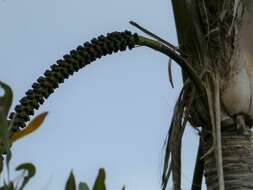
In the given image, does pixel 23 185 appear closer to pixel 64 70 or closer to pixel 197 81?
pixel 64 70

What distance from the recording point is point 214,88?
337 cm

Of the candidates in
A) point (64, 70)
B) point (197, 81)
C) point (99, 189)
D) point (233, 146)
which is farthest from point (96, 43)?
point (99, 189)

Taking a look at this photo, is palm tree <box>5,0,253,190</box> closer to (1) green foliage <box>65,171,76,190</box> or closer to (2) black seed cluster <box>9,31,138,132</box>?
(2) black seed cluster <box>9,31,138,132</box>

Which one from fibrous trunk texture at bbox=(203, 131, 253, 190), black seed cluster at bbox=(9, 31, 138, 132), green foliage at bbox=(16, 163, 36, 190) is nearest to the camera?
green foliage at bbox=(16, 163, 36, 190)

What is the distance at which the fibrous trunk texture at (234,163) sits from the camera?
3.25 metres

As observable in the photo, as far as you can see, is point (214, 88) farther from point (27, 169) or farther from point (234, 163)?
point (27, 169)

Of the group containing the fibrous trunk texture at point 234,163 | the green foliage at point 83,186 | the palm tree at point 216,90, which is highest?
the palm tree at point 216,90

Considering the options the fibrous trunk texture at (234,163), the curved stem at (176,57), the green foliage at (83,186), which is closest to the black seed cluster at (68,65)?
the curved stem at (176,57)

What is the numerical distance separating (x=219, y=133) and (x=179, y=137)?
22cm

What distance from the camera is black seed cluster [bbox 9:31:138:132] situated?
2227mm

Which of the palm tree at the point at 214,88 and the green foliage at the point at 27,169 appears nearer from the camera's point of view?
the green foliage at the point at 27,169

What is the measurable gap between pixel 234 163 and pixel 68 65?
1022 millimetres

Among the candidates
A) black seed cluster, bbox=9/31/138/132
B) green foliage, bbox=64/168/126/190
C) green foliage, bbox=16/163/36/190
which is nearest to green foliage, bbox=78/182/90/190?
green foliage, bbox=64/168/126/190

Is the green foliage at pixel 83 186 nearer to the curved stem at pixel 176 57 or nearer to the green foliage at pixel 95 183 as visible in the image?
the green foliage at pixel 95 183
